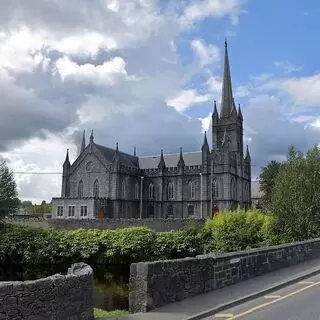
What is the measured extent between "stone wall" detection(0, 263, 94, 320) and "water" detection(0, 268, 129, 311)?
1012 cm

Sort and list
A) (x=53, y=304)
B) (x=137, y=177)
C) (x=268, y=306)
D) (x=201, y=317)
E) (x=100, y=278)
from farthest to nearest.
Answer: (x=137, y=177), (x=100, y=278), (x=268, y=306), (x=201, y=317), (x=53, y=304)

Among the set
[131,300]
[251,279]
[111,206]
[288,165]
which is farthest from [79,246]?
[111,206]

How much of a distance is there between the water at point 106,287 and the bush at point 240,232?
7263 mm

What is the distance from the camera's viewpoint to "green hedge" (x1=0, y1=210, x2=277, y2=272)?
95.8ft

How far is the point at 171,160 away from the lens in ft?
354

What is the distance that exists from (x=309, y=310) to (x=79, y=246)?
21818 millimetres

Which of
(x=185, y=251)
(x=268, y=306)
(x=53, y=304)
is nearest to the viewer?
(x=53, y=304)

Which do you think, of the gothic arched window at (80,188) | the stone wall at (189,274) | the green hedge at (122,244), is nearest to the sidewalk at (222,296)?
the stone wall at (189,274)

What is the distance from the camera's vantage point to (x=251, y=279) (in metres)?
14.2

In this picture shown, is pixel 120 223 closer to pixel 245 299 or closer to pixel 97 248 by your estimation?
pixel 97 248

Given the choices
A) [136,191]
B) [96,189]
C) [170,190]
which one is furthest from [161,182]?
[96,189]

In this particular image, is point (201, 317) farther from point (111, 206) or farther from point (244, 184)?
point (244, 184)

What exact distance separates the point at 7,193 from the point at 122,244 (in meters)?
23.5

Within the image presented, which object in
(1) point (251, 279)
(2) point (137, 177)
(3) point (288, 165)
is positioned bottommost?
(1) point (251, 279)
